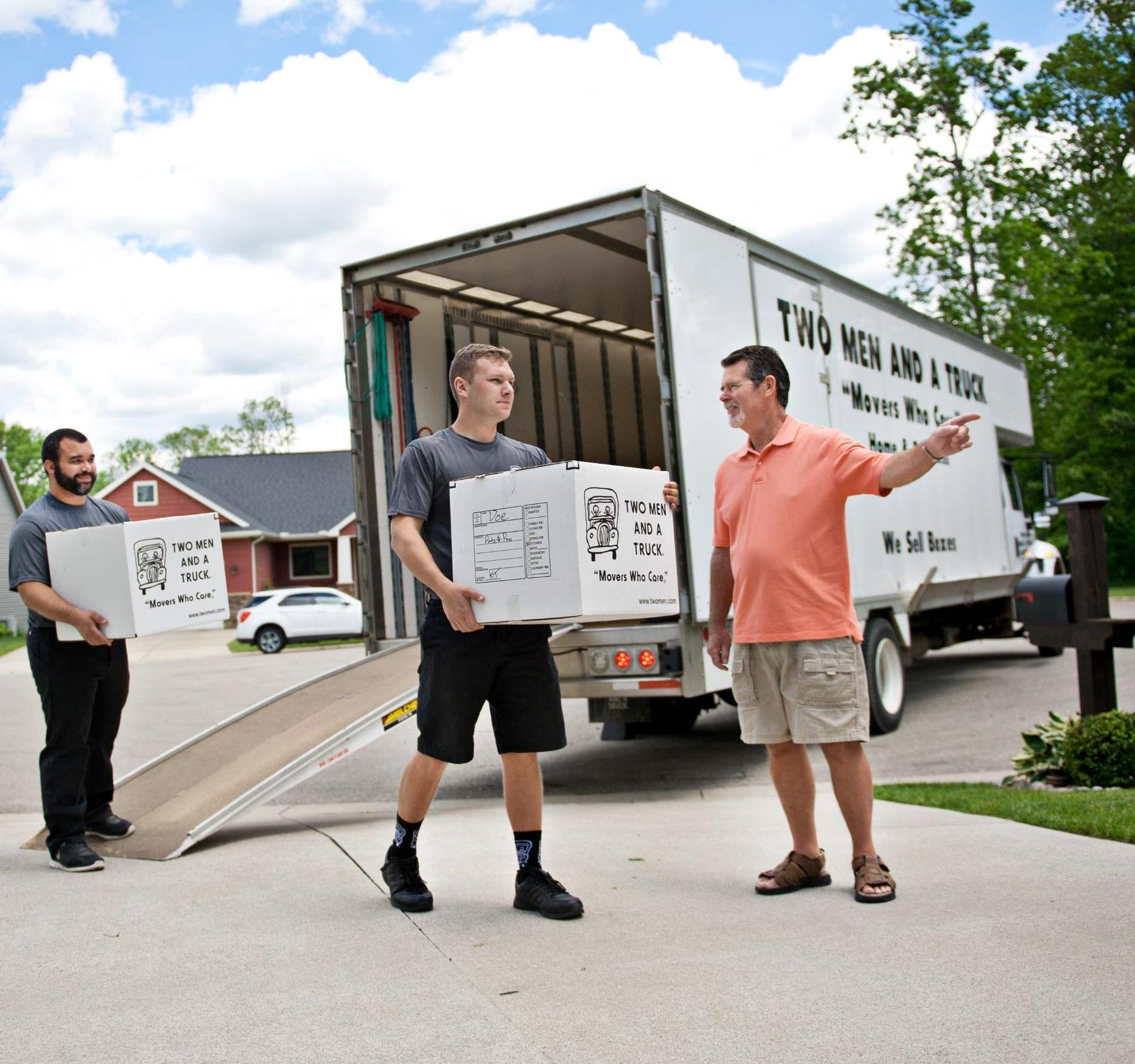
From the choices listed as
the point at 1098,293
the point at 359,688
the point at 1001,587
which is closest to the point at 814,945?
the point at 359,688

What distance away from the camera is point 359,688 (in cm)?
668

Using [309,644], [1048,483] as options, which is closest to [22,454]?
[309,644]

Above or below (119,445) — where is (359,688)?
below

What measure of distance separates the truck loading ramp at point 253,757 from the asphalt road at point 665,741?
14.1 inches

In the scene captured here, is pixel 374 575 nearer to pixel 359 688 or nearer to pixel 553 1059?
pixel 359 688

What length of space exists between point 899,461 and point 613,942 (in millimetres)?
1723

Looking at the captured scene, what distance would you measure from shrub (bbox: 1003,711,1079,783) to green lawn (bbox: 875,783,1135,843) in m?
0.24

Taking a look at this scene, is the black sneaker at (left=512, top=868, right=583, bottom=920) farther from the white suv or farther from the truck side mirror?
the white suv

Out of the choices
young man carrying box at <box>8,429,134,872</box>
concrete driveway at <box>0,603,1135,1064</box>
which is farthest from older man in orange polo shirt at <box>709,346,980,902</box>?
young man carrying box at <box>8,429,134,872</box>

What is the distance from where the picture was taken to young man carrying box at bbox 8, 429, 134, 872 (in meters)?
4.71

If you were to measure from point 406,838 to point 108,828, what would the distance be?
1.92 m

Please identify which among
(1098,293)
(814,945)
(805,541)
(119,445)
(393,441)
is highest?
(119,445)

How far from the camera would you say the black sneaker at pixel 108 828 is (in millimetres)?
5184

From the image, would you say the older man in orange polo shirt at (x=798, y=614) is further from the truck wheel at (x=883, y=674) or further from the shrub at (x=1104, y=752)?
the truck wheel at (x=883, y=674)
